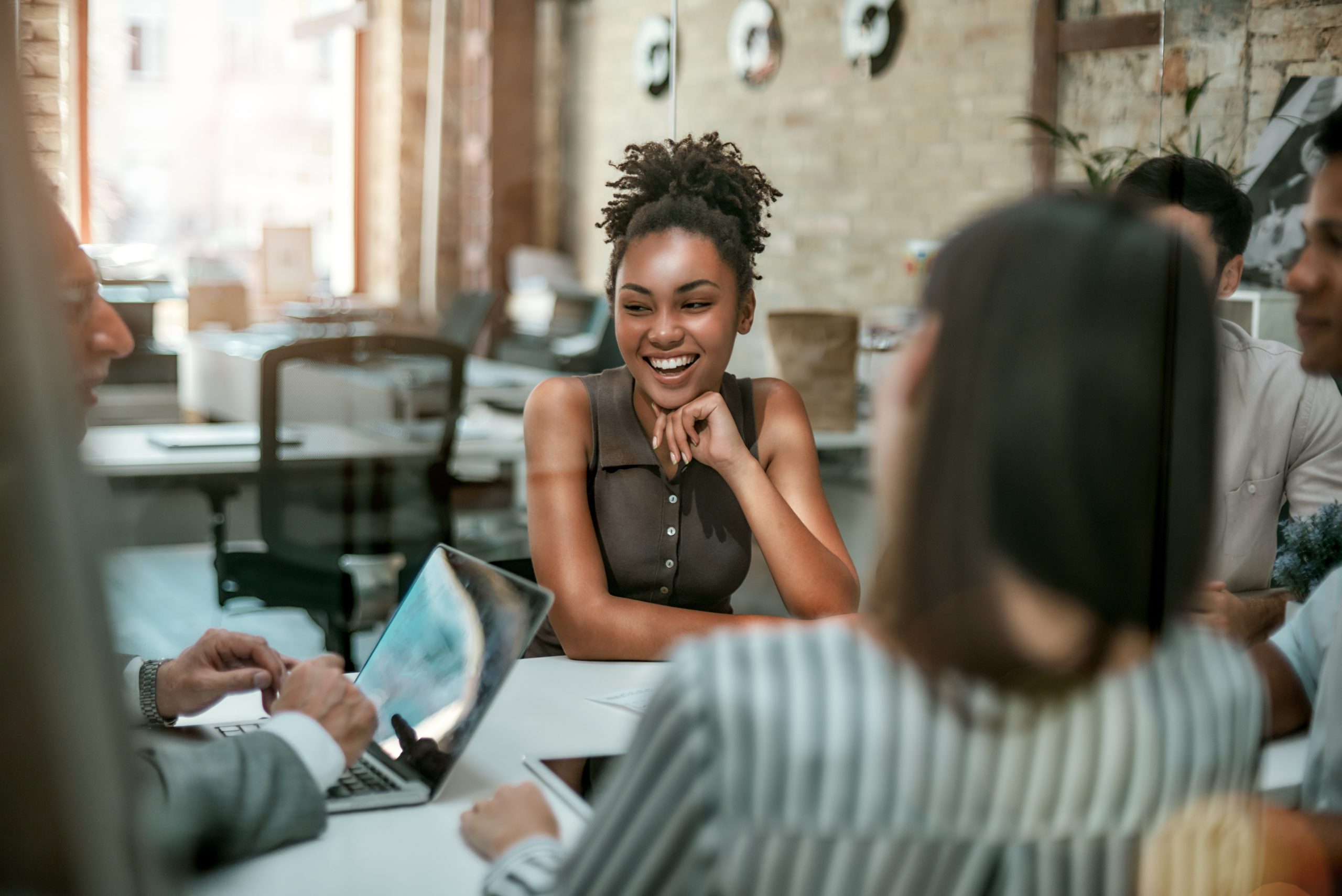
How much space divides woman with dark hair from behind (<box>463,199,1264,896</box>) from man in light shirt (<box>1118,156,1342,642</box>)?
72cm

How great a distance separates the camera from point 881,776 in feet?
2.22

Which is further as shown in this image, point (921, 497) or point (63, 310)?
point (921, 497)

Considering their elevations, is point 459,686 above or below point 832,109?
below

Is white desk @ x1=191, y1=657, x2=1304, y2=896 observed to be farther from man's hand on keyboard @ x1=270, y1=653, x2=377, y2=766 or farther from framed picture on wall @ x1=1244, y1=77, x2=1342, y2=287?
framed picture on wall @ x1=1244, y1=77, x2=1342, y2=287

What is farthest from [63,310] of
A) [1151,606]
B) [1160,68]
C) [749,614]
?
[1160,68]

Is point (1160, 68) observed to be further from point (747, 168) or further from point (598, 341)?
point (598, 341)

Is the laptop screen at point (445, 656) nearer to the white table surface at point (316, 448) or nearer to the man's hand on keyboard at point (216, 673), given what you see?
the man's hand on keyboard at point (216, 673)

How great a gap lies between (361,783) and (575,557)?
56cm

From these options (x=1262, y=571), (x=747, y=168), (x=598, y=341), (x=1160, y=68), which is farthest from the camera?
(x=598, y=341)

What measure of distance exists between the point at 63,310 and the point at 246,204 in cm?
194

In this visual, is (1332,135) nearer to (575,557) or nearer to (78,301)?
(575,557)

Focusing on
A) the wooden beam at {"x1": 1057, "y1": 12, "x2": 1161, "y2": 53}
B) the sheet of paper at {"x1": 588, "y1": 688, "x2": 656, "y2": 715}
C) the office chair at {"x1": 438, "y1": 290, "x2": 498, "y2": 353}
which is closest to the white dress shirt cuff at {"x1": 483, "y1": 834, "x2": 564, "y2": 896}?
the sheet of paper at {"x1": 588, "y1": 688, "x2": 656, "y2": 715}

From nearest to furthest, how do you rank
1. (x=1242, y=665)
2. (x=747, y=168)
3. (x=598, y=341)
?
(x=1242, y=665)
(x=747, y=168)
(x=598, y=341)

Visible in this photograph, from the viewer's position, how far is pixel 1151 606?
2.45ft
